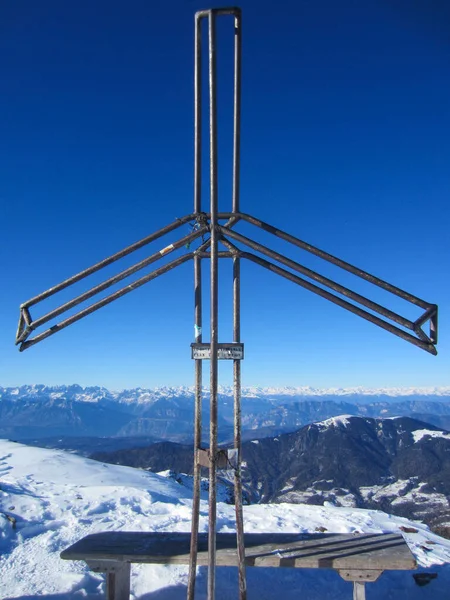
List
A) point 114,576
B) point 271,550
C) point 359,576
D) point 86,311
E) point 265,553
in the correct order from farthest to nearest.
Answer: point 114,576 → point 271,550 → point 265,553 → point 359,576 → point 86,311

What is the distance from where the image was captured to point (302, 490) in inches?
7830

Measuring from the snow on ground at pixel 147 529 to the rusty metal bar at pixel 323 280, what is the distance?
5480 millimetres

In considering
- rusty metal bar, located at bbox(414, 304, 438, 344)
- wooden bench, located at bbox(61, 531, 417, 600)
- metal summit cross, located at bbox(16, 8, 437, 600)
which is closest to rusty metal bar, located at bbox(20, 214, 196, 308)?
metal summit cross, located at bbox(16, 8, 437, 600)

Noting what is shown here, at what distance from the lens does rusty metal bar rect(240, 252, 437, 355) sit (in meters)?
4.81

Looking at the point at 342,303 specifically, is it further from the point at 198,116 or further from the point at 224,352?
the point at 198,116

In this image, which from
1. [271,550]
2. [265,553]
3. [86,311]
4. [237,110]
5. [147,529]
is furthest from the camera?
[147,529]

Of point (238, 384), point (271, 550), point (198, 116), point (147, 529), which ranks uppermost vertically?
point (198, 116)

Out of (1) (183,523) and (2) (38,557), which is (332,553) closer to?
(2) (38,557)

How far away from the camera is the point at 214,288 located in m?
5.17

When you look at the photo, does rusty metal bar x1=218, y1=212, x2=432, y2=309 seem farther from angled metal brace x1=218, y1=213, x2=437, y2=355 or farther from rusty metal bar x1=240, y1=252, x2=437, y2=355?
rusty metal bar x1=240, y1=252, x2=437, y2=355

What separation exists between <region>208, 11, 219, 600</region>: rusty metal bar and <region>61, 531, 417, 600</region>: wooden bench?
101cm

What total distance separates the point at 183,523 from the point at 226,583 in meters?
4.38

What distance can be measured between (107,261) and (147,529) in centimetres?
863

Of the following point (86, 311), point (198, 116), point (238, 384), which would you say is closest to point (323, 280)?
point (238, 384)
